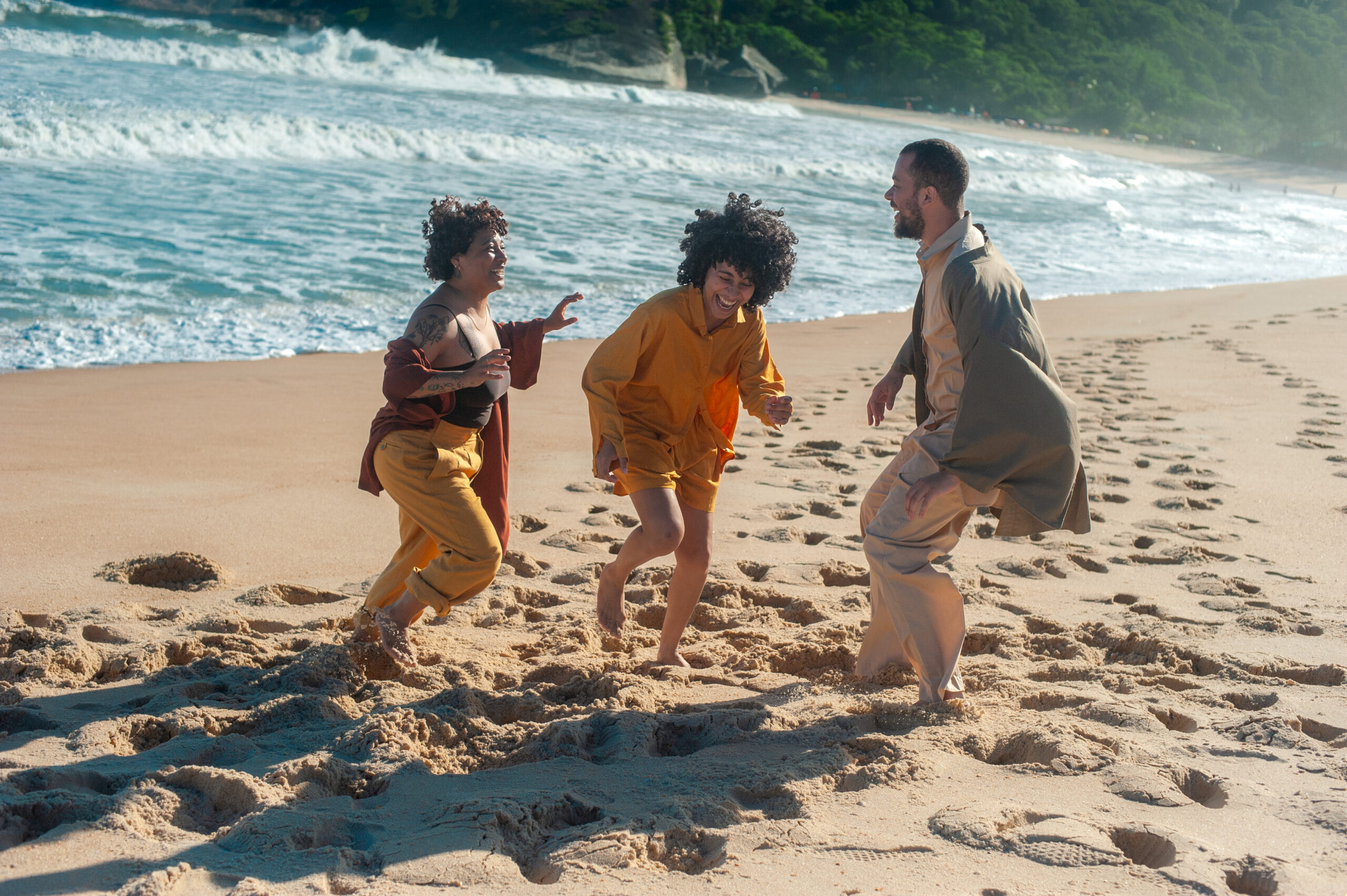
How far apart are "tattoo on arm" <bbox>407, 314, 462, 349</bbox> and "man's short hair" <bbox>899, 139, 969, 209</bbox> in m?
1.48

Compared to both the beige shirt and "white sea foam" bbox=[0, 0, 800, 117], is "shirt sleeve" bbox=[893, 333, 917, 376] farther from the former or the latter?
"white sea foam" bbox=[0, 0, 800, 117]

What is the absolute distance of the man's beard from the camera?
3104 millimetres

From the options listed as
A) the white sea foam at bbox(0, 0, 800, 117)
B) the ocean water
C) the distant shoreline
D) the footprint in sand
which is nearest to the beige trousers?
the footprint in sand

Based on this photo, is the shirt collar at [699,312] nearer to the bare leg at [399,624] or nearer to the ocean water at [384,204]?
the bare leg at [399,624]

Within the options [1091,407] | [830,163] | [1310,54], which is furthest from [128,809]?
[1310,54]

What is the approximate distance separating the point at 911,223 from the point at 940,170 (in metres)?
0.18

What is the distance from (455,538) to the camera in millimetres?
3270

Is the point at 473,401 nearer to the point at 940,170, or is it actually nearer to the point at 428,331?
the point at 428,331

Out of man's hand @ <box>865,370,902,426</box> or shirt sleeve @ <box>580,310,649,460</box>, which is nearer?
shirt sleeve @ <box>580,310,649,460</box>

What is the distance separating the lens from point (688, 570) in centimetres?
352

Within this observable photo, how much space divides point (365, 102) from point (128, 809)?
2410 cm

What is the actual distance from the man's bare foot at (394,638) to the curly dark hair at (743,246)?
145 centimetres

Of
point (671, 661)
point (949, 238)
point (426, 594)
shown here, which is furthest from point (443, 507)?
point (949, 238)

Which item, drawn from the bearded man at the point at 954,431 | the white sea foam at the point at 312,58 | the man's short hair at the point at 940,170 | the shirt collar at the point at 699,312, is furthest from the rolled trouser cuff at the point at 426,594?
the white sea foam at the point at 312,58
